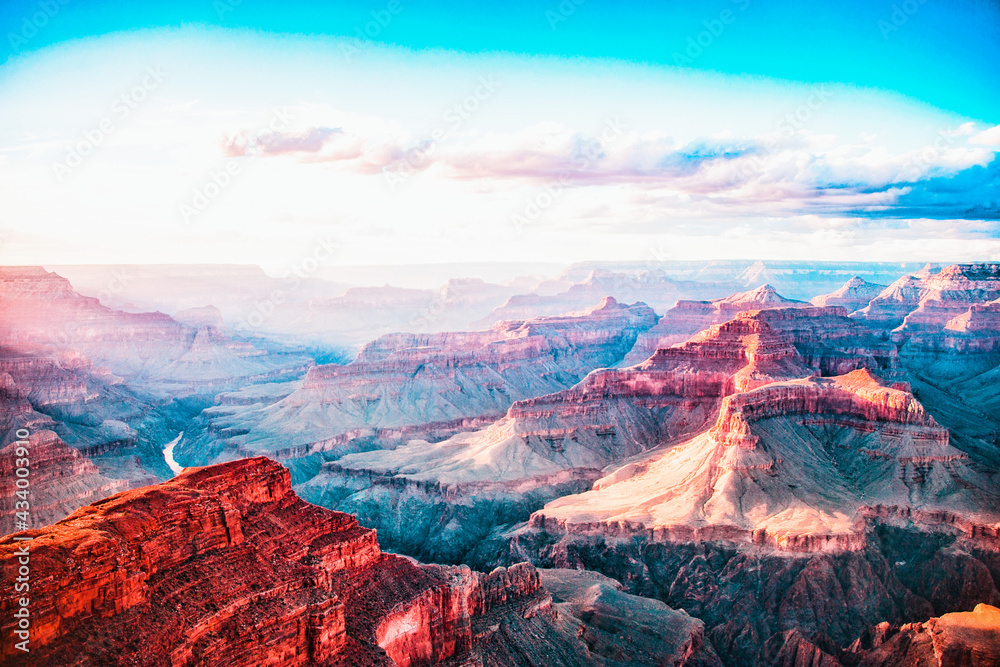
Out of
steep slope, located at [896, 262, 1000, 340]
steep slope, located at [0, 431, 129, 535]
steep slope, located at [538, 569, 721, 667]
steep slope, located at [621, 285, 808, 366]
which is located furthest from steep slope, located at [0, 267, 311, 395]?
steep slope, located at [896, 262, 1000, 340]

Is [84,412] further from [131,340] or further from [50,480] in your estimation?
[131,340]

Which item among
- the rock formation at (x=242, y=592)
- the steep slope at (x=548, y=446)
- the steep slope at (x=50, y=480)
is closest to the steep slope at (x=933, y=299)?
the steep slope at (x=548, y=446)

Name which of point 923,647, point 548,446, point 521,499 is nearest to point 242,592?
point 923,647

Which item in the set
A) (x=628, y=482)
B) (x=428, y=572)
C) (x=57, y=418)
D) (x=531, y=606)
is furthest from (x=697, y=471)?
(x=57, y=418)

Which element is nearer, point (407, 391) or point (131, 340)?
point (407, 391)

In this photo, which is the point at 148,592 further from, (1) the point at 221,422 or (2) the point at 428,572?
(1) the point at 221,422

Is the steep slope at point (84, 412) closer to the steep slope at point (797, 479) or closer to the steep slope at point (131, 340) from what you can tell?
the steep slope at point (131, 340)

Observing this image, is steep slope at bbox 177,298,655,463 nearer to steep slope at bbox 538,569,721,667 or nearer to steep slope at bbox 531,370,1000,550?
steep slope at bbox 531,370,1000,550
